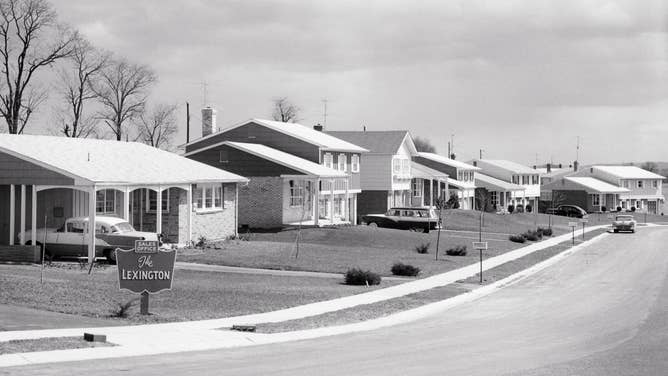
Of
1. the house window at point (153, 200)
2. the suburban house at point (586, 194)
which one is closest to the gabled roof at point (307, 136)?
the house window at point (153, 200)

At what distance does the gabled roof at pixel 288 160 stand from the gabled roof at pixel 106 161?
24.4ft

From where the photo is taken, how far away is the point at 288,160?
54.3 metres

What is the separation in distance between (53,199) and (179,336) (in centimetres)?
1973

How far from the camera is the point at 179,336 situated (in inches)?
707

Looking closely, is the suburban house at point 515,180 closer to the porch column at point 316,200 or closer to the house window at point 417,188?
the house window at point 417,188

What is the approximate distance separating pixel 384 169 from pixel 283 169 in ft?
67.7

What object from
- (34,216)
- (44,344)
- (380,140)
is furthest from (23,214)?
(380,140)

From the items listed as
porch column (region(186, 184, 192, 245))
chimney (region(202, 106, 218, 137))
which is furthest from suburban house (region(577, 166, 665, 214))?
porch column (region(186, 184, 192, 245))

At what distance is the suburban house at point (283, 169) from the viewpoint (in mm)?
52594

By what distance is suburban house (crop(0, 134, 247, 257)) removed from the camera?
3247 centimetres

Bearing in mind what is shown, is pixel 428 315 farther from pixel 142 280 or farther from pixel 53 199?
pixel 53 199

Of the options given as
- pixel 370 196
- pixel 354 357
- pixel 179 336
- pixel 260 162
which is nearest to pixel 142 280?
pixel 179 336

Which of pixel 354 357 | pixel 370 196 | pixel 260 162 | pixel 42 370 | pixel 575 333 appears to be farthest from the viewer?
pixel 370 196

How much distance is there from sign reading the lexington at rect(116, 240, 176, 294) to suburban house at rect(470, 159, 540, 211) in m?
86.7
